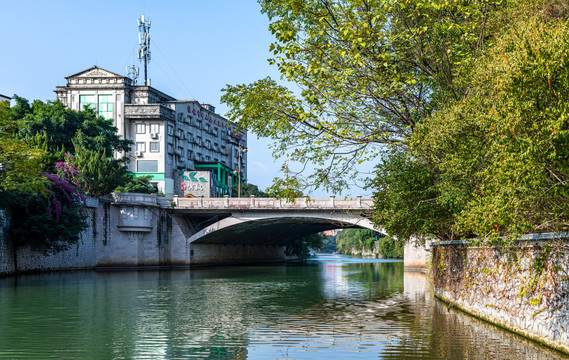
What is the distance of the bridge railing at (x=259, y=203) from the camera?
47.1 meters

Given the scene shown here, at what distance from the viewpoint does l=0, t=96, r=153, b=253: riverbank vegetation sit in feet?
97.1

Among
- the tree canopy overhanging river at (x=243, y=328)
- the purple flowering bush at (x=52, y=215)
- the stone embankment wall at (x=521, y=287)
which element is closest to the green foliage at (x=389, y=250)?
the purple flowering bush at (x=52, y=215)

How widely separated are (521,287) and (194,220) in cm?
4688

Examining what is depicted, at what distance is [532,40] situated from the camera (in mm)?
9727

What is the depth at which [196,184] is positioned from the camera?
216ft

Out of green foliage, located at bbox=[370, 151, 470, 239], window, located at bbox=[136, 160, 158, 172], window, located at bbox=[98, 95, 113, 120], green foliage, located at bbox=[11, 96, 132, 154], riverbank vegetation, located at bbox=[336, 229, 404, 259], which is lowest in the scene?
riverbank vegetation, located at bbox=[336, 229, 404, 259]

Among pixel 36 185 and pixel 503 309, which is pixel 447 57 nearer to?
pixel 503 309

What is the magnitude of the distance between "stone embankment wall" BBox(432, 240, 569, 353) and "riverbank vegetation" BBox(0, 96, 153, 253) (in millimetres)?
21943

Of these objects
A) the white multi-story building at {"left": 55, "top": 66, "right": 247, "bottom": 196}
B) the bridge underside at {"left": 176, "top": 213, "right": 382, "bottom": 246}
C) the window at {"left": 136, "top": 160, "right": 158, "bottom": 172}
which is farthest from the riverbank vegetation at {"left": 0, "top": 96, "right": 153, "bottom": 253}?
the white multi-story building at {"left": 55, "top": 66, "right": 247, "bottom": 196}

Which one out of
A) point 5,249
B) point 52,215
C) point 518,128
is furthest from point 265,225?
point 518,128

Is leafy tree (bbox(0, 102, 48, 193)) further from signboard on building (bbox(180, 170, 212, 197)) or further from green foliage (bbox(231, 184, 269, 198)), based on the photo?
green foliage (bbox(231, 184, 269, 198))

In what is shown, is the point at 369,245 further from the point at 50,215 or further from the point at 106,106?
the point at 50,215

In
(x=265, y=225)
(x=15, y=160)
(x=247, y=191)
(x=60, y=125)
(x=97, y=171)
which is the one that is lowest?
(x=265, y=225)

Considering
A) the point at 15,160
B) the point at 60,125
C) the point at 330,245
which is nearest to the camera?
the point at 15,160
